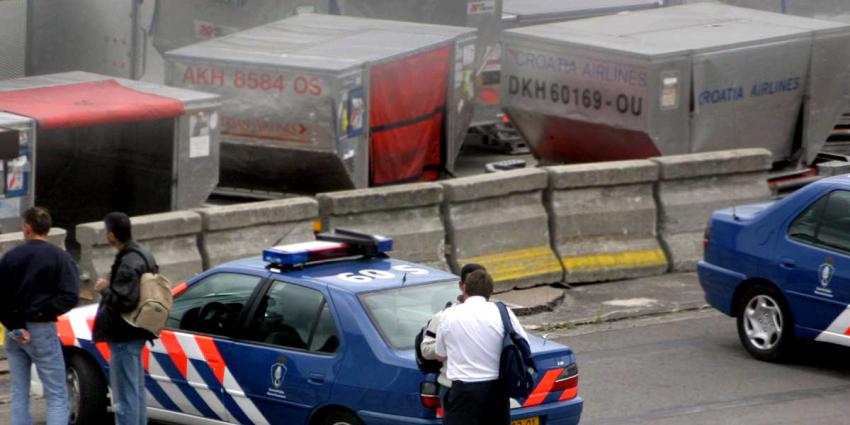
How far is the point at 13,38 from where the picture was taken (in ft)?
52.1

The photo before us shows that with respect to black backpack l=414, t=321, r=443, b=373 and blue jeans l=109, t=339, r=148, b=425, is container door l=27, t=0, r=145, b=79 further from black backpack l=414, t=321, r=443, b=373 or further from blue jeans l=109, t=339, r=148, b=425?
black backpack l=414, t=321, r=443, b=373

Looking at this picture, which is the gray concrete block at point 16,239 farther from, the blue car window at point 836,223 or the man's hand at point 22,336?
the blue car window at point 836,223

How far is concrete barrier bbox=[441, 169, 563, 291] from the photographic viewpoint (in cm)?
1357

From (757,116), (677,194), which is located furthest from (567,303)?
(757,116)

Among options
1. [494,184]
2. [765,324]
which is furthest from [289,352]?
[494,184]

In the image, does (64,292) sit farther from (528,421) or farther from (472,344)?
(528,421)

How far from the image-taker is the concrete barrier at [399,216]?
42.6ft

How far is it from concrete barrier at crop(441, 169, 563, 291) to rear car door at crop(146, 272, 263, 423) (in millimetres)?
4696

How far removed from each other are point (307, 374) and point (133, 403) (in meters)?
1.07

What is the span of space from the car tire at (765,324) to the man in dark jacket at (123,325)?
202 inches

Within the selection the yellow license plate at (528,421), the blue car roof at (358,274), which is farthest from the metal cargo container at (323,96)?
the yellow license plate at (528,421)

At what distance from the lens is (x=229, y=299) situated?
29.4 feet

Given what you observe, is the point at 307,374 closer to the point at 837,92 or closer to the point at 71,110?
the point at 71,110

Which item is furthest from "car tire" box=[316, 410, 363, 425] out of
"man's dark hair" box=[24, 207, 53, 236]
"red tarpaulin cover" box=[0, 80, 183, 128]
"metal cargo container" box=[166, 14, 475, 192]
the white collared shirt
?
"metal cargo container" box=[166, 14, 475, 192]
